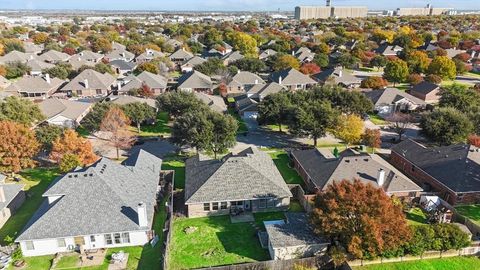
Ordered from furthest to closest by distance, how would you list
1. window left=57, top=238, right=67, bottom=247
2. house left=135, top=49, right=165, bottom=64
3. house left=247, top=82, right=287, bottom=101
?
house left=135, top=49, right=165, bottom=64
house left=247, top=82, right=287, bottom=101
window left=57, top=238, right=67, bottom=247

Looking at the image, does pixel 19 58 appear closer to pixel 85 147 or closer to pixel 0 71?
pixel 0 71

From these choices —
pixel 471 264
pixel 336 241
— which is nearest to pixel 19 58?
pixel 336 241

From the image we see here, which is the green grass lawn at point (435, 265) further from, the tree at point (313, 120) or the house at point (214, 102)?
the house at point (214, 102)

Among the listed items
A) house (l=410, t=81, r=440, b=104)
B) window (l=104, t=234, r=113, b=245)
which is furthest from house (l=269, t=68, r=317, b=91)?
window (l=104, t=234, r=113, b=245)

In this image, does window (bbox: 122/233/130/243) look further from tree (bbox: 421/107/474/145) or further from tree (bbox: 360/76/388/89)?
tree (bbox: 360/76/388/89)

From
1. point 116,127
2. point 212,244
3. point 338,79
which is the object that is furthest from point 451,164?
point 338,79

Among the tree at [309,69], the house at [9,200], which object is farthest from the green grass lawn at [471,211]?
the tree at [309,69]
